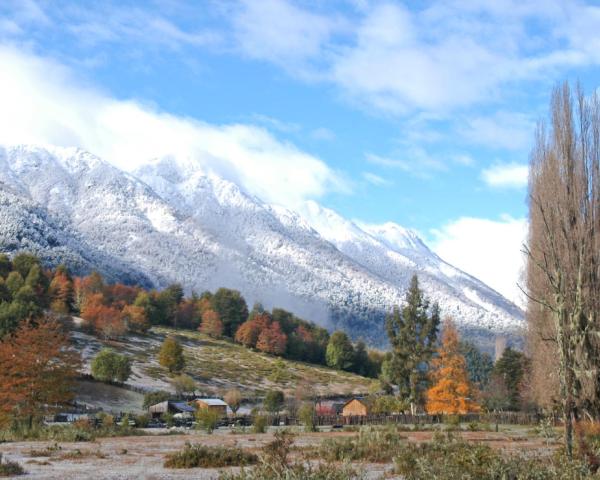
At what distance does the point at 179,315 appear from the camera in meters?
135

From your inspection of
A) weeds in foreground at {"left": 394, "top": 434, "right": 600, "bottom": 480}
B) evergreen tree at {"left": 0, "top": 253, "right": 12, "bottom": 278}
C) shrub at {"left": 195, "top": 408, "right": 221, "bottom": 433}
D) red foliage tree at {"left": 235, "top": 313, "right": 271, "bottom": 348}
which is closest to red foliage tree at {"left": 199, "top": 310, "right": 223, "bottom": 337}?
red foliage tree at {"left": 235, "top": 313, "right": 271, "bottom": 348}

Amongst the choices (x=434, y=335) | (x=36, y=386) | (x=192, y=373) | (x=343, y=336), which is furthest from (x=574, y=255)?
(x=343, y=336)

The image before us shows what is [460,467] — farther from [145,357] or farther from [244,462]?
[145,357]

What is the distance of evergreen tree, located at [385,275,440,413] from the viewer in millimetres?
54000

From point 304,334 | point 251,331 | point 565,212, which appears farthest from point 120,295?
point 565,212

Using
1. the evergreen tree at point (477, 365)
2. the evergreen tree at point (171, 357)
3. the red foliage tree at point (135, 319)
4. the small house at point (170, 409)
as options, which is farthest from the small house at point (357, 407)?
the red foliage tree at point (135, 319)

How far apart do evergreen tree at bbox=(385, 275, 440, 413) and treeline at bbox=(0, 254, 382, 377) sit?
58.3m

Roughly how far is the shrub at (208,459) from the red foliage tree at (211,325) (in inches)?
4460

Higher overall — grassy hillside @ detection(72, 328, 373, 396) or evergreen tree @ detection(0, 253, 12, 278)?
evergreen tree @ detection(0, 253, 12, 278)

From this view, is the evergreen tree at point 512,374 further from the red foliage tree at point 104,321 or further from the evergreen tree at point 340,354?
the red foliage tree at point 104,321

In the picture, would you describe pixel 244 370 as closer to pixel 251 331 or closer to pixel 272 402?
pixel 251 331

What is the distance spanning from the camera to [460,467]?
392 inches

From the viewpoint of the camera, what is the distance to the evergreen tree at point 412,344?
54000mm

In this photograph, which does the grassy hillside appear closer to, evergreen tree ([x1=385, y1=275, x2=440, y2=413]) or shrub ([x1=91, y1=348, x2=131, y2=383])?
shrub ([x1=91, y1=348, x2=131, y2=383])
